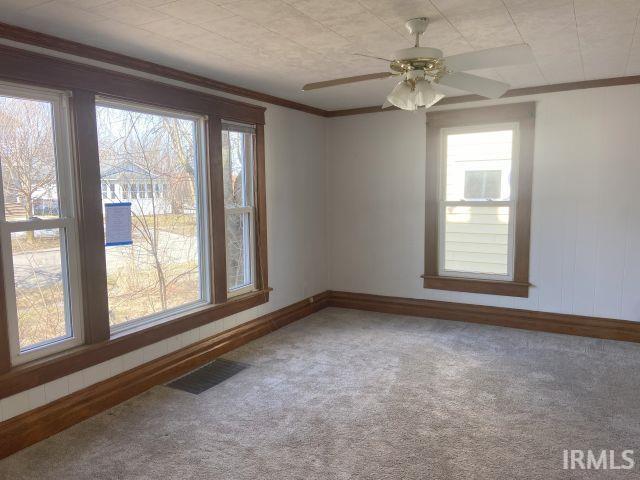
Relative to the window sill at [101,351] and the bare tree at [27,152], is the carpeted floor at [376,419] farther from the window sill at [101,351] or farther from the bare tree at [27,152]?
the bare tree at [27,152]

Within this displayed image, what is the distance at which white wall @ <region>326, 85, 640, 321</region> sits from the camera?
13.7ft

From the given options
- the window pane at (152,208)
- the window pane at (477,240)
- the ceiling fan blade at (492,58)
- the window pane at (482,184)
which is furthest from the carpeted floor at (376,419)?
the ceiling fan blade at (492,58)

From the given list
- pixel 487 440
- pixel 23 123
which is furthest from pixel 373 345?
pixel 23 123

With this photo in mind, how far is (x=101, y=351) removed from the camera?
120 inches

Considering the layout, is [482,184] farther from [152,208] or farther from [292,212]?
[152,208]

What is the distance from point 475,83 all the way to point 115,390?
3.03 metres

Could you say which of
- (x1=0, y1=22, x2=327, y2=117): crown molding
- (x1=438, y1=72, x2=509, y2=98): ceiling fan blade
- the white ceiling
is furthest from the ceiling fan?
(x1=0, y1=22, x2=327, y2=117): crown molding

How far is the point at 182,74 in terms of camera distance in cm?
354

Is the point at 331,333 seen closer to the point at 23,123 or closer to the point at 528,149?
the point at 528,149

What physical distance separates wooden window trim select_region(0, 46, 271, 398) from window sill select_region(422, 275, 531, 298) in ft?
7.94

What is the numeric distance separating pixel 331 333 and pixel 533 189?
245 centimetres

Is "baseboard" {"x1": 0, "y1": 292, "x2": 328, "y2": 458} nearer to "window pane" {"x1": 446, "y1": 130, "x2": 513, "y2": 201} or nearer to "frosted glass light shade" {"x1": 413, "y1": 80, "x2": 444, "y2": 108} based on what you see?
"window pane" {"x1": 446, "y1": 130, "x2": 513, "y2": 201}

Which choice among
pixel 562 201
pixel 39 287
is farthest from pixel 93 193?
pixel 562 201

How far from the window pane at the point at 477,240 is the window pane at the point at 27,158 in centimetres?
375
